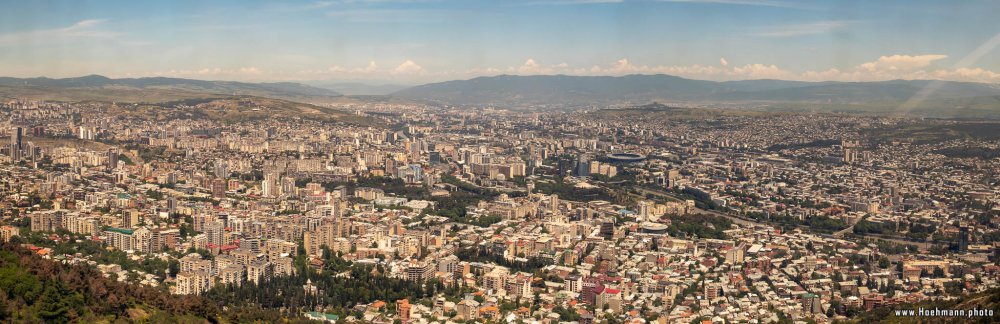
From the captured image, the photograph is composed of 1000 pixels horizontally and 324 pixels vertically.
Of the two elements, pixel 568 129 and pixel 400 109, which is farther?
pixel 400 109

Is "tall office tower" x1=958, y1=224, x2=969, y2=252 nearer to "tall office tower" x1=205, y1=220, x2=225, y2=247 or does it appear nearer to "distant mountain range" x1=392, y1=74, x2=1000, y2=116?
"tall office tower" x1=205, y1=220, x2=225, y2=247

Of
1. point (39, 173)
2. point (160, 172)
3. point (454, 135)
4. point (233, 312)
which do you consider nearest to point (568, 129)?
point (454, 135)

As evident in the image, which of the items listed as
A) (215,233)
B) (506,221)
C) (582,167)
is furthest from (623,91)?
(215,233)

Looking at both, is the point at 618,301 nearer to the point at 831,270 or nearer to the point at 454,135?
the point at 831,270

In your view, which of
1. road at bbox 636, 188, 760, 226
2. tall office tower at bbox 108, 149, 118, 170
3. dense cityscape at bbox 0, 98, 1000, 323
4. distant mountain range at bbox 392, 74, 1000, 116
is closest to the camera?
dense cityscape at bbox 0, 98, 1000, 323

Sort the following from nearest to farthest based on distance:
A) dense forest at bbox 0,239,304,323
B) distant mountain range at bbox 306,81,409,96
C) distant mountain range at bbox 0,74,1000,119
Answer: dense forest at bbox 0,239,304,323 → distant mountain range at bbox 0,74,1000,119 → distant mountain range at bbox 306,81,409,96

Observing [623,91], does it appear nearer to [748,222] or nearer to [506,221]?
[748,222]

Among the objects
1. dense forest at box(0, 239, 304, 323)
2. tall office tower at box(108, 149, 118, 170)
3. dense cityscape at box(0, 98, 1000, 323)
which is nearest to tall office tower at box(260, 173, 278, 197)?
dense cityscape at box(0, 98, 1000, 323)
